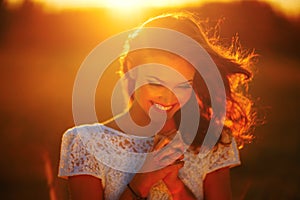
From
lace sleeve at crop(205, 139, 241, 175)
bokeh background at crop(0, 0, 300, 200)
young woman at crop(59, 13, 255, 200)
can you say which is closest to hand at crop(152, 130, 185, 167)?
young woman at crop(59, 13, 255, 200)

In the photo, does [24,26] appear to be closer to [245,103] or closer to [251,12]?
[251,12]

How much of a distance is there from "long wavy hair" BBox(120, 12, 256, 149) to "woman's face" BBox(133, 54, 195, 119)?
3.3 inches

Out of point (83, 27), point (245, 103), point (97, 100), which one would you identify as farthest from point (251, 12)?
point (245, 103)

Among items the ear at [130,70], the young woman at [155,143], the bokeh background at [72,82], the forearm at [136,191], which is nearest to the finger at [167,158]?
the young woman at [155,143]

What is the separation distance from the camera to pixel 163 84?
4082mm

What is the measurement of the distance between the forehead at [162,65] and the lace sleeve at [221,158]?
0.33 meters

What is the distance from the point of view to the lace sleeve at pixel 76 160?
162 inches

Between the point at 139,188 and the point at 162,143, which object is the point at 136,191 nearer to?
the point at 139,188

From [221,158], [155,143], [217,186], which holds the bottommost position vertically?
[217,186]

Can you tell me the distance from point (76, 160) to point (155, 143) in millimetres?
333

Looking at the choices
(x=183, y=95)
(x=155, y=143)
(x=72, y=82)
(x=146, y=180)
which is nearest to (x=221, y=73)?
(x=183, y=95)

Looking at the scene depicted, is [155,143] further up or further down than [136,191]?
further up

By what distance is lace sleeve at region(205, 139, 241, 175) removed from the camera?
426cm

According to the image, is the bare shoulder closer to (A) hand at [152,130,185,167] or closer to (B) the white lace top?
(B) the white lace top
